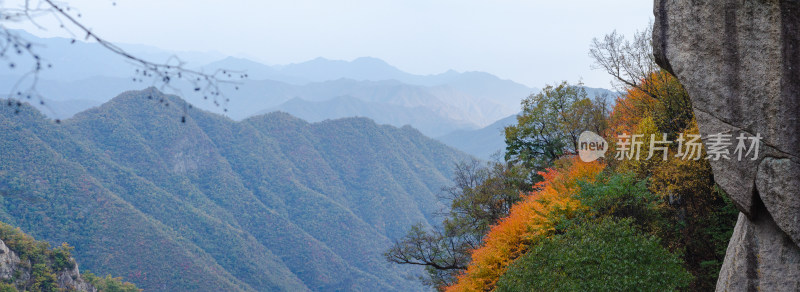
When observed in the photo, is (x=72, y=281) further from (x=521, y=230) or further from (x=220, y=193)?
(x=220, y=193)

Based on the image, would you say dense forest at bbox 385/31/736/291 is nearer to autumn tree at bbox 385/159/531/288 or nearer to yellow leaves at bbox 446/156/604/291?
yellow leaves at bbox 446/156/604/291

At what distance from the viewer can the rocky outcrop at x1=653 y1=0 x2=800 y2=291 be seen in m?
8.84

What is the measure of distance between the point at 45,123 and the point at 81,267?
36.4 metres

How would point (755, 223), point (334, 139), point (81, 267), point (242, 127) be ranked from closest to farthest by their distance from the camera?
point (755, 223) → point (81, 267) → point (242, 127) → point (334, 139)

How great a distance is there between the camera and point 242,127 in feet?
506

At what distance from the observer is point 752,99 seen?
923cm

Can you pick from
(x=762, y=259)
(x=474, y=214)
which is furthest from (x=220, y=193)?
(x=762, y=259)

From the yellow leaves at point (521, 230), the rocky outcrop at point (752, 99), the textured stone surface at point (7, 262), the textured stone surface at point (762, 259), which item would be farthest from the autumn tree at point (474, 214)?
the textured stone surface at point (7, 262)

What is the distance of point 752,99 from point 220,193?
127m

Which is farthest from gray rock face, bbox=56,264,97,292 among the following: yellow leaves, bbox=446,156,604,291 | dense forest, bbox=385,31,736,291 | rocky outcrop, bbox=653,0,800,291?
rocky outcrop, bbox=653,0,800,291

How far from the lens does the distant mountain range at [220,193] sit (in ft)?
278

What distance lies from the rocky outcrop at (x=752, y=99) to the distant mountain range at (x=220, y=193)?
2593 inches

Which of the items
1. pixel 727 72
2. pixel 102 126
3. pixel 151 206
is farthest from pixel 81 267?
pixel 727 72

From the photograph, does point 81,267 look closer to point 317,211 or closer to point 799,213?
point 317,211
